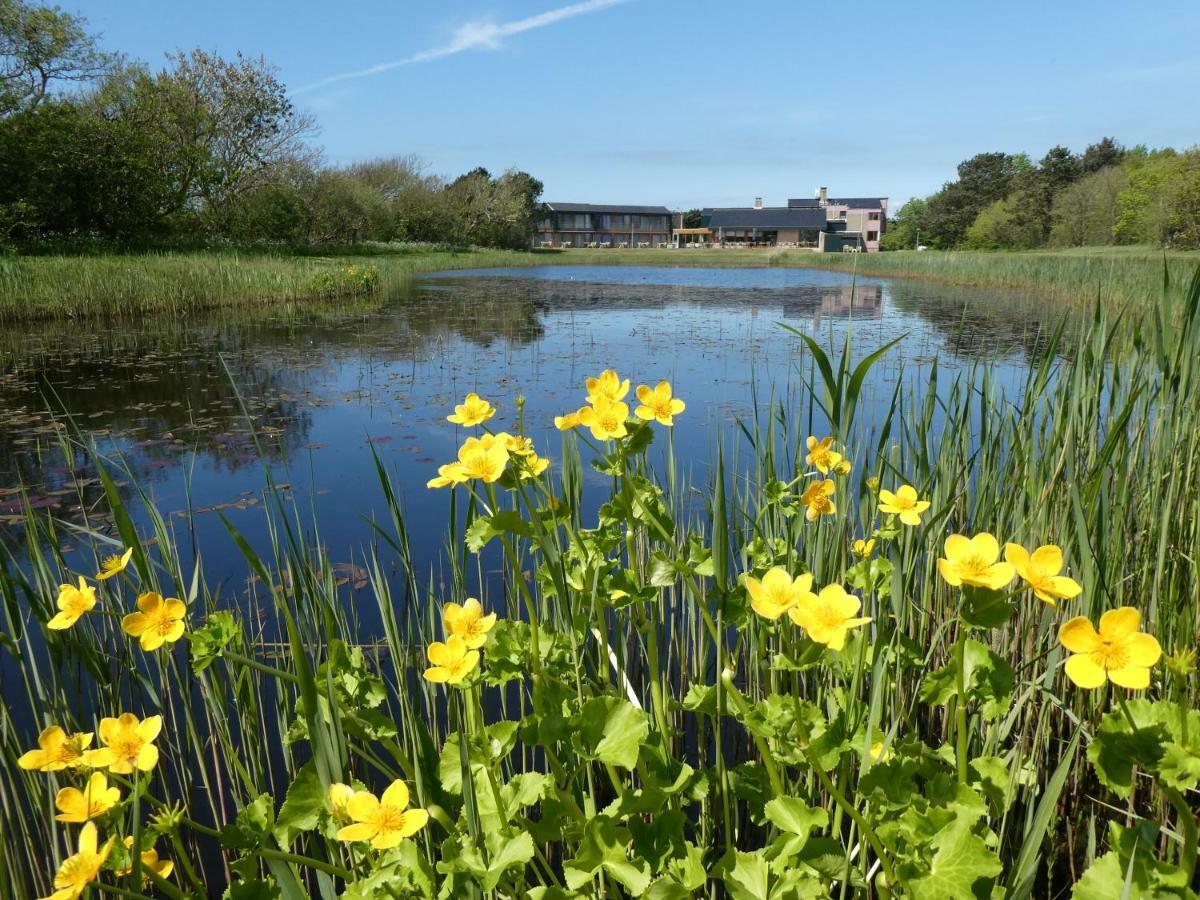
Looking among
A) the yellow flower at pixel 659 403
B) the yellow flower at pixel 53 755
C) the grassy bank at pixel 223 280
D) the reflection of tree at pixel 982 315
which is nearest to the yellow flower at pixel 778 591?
the yellow flower at pixel 659 403

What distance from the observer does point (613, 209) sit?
65.9 meters

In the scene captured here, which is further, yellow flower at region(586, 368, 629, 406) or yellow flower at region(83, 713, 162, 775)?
yellow flower at region(586, 368, 629, 406)

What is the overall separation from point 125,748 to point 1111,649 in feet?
3.25

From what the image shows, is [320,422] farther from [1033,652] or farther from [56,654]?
[1033,652]

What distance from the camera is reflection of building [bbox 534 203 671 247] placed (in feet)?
209

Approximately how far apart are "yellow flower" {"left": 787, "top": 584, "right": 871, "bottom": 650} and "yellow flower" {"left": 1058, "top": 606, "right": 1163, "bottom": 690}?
0.19 m

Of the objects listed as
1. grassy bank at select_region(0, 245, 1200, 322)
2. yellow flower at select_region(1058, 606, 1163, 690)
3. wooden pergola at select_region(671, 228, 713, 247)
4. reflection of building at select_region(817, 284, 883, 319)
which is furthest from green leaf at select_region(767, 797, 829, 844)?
wooden pergola at select_region(671, 228, 713, 247)

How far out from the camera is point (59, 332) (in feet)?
31.6

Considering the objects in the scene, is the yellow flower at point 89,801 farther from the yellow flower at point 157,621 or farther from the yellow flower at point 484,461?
the yellow flower at point 484,461

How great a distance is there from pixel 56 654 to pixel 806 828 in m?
1.16

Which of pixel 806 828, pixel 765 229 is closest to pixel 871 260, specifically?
pixel 806 828

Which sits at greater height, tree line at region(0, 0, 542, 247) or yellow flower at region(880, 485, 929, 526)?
tree line at region(0, 0, 542, 247)

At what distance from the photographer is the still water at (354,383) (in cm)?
398

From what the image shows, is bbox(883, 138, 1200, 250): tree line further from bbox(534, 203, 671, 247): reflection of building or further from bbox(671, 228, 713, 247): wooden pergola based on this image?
bbox(534, 203, 671, 247): reflection of building
